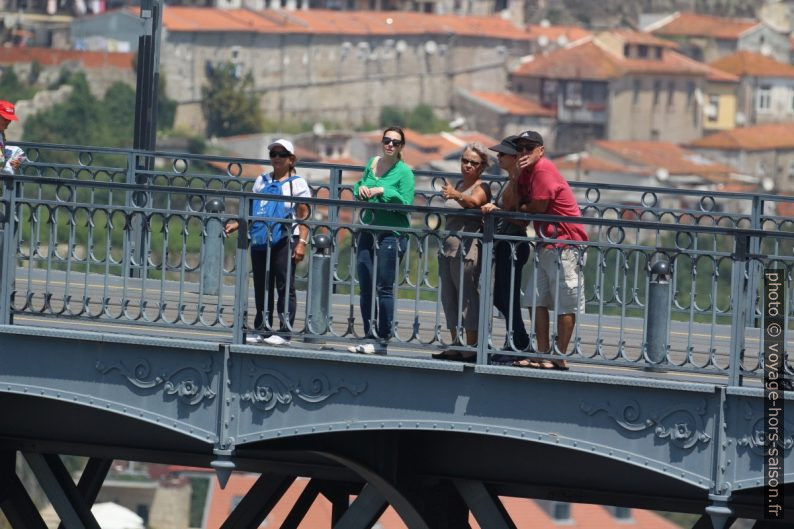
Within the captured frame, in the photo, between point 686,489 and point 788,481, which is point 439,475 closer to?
point 686,489

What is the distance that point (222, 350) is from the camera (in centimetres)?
955

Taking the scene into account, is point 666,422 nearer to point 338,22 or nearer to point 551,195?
point 551,195

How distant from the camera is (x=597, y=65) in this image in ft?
403

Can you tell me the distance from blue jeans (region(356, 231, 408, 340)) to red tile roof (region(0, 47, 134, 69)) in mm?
102397

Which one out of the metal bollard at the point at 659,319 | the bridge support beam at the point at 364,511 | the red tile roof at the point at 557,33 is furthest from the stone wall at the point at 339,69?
the metal bollard at the point at 659,319

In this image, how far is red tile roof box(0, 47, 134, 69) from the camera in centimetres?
11050

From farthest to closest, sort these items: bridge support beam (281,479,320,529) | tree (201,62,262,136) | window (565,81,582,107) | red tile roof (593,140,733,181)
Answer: window (565,81,582,107) → tree (201,62,262,136) → red tile roof (593,140,733,181) → bridge support beam (281,479,320,529)

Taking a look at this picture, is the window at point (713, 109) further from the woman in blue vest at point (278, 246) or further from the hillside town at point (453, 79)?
the woman in blue vest at point (278, 246)

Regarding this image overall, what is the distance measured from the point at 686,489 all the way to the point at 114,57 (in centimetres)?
10422

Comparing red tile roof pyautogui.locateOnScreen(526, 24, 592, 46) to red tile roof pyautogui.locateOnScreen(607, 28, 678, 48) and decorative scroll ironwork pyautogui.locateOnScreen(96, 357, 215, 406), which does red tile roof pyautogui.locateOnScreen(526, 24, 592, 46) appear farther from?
decorative scroll ironwork pyautogui.locateOnScreen(96, 357, 215, 406)

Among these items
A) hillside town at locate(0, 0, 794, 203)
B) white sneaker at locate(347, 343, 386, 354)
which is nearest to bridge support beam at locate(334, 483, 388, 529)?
white sneaker at locate(347, 343, 386, 354)

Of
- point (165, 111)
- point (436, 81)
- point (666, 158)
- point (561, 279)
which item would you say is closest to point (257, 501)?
point (561, 279)

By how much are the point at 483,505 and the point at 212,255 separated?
1.96 m

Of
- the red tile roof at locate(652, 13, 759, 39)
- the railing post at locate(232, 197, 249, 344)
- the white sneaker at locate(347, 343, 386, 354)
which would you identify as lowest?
the white sneaker at locate(347, 343, 386, 354)
